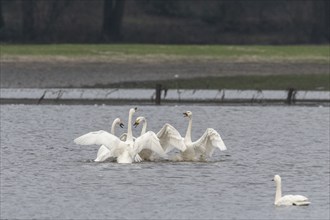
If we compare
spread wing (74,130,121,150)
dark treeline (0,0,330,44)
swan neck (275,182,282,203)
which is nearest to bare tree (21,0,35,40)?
dark treeline (0,0,330,44)

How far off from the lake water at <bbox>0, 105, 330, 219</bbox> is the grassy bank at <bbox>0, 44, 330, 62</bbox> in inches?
465

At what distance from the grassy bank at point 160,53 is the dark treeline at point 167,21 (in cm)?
813

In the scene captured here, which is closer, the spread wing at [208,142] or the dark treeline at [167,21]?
the spread wing at [208,142]

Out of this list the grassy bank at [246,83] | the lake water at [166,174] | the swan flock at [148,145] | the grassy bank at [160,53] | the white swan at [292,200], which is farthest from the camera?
the grassy bank at [160,53]

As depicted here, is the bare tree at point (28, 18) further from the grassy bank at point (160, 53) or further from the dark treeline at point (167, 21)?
the grassy bank at point (160, 53)

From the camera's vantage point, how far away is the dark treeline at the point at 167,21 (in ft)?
204

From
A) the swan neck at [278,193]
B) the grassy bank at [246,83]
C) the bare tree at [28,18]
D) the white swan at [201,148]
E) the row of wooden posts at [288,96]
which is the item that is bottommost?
the swan neck at [278,193]

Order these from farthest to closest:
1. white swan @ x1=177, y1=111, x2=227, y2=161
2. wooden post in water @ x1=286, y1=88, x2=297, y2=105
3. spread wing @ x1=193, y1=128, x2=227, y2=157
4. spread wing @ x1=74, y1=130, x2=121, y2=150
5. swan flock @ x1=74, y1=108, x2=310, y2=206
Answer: wooden post in water @ x1=286, y1=88, x2=297, y2=105
white swan @ x1=177, y1=111, x2=227, y2=161
spread wing @ x1=193, y1=128, x2=227, y2=157
swan flock @ x1=74, y1=108, x2=310, y2=206
spread wing @ x1=74, y1=130, x2=121, y2=150

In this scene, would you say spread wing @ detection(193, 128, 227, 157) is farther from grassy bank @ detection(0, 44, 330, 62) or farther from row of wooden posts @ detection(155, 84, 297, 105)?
grassy bank @ detection(0, 44, 330, 62)

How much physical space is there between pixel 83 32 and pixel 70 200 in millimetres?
44586

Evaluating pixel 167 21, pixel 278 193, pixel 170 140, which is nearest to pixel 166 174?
pixel 170 140

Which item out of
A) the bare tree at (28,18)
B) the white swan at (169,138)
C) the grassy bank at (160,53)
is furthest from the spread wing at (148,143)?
the bare tree at (28,18)

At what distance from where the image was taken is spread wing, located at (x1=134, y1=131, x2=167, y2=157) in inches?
945

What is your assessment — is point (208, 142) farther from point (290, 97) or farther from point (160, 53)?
point (160, 53)
